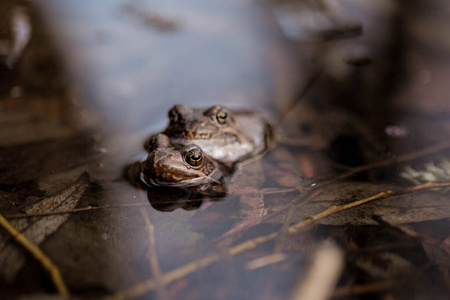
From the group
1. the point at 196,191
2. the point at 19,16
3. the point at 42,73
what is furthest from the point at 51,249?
the point at 19,16

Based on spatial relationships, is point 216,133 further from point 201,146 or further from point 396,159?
point 396,159

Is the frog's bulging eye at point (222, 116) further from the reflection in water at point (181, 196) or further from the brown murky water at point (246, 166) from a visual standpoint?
the reflection in water at point (181, 196)

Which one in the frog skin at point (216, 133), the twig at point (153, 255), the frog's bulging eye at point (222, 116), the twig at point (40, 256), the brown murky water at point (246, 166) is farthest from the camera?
the frog's bulging eye at point (222, 116)

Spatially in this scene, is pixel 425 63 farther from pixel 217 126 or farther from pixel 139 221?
pixel 139 221

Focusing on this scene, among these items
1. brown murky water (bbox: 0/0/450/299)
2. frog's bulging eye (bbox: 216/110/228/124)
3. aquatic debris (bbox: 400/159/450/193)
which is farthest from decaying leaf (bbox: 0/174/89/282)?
aquatic debris (bbox: 400/159/450/193)

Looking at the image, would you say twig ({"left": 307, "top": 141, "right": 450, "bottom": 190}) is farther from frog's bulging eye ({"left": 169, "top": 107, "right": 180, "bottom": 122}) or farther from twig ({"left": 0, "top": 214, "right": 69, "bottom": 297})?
twig ({"left": 0, "top": 214, "right": 69, "bottom": 297})

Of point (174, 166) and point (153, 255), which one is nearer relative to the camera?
point (153, 255)

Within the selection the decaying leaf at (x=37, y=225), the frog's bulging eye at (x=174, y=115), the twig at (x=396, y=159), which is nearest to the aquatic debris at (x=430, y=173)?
the twig at (x=396, y=159)

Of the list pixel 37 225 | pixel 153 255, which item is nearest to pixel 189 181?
pixel 153 255
